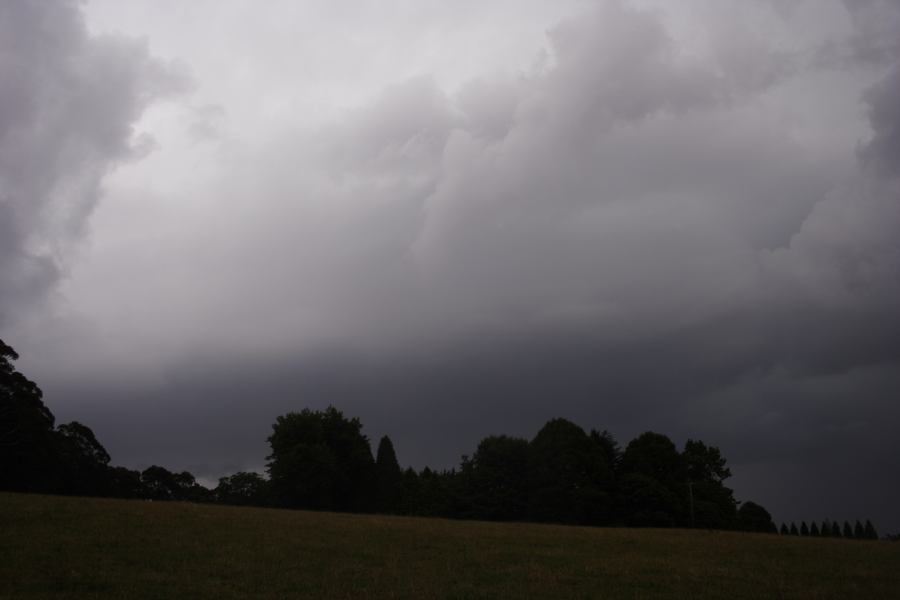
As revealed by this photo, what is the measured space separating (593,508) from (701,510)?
13.5 metres

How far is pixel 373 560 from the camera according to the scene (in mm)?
30906

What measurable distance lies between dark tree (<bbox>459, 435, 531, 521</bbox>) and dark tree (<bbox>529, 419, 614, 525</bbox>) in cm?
139

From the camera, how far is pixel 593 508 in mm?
86438

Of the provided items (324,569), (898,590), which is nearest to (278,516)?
(324,569)

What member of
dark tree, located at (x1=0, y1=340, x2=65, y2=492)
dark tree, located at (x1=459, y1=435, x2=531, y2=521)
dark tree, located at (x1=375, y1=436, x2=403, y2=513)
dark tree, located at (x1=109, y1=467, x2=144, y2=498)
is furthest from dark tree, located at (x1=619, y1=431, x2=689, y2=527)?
dark tree, located at (x1=109, y1=467, x2=144, y2=498)

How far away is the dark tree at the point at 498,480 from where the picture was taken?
8738 centimetres

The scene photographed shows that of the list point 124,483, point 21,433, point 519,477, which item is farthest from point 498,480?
point 124,483

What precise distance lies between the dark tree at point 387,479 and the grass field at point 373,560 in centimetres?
5286

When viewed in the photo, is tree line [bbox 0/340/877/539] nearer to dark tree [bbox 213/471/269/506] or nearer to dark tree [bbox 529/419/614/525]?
dark tree [bbox 529/419/614/525]

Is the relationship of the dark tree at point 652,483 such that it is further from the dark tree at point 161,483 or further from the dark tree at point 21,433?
the dark tree at point 161,483

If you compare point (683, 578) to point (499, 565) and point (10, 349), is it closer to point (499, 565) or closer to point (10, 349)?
point (499, 565)

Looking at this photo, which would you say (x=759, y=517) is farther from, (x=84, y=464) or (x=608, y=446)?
(x=84, y=464)

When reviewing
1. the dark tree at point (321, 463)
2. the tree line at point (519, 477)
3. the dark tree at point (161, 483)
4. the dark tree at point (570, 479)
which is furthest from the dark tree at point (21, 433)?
the dark tree at point (161, 483)

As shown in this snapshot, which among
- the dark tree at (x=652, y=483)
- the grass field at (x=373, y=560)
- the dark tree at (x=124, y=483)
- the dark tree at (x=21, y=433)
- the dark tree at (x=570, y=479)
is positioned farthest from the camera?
the dark tree at (x=124, y=483)
